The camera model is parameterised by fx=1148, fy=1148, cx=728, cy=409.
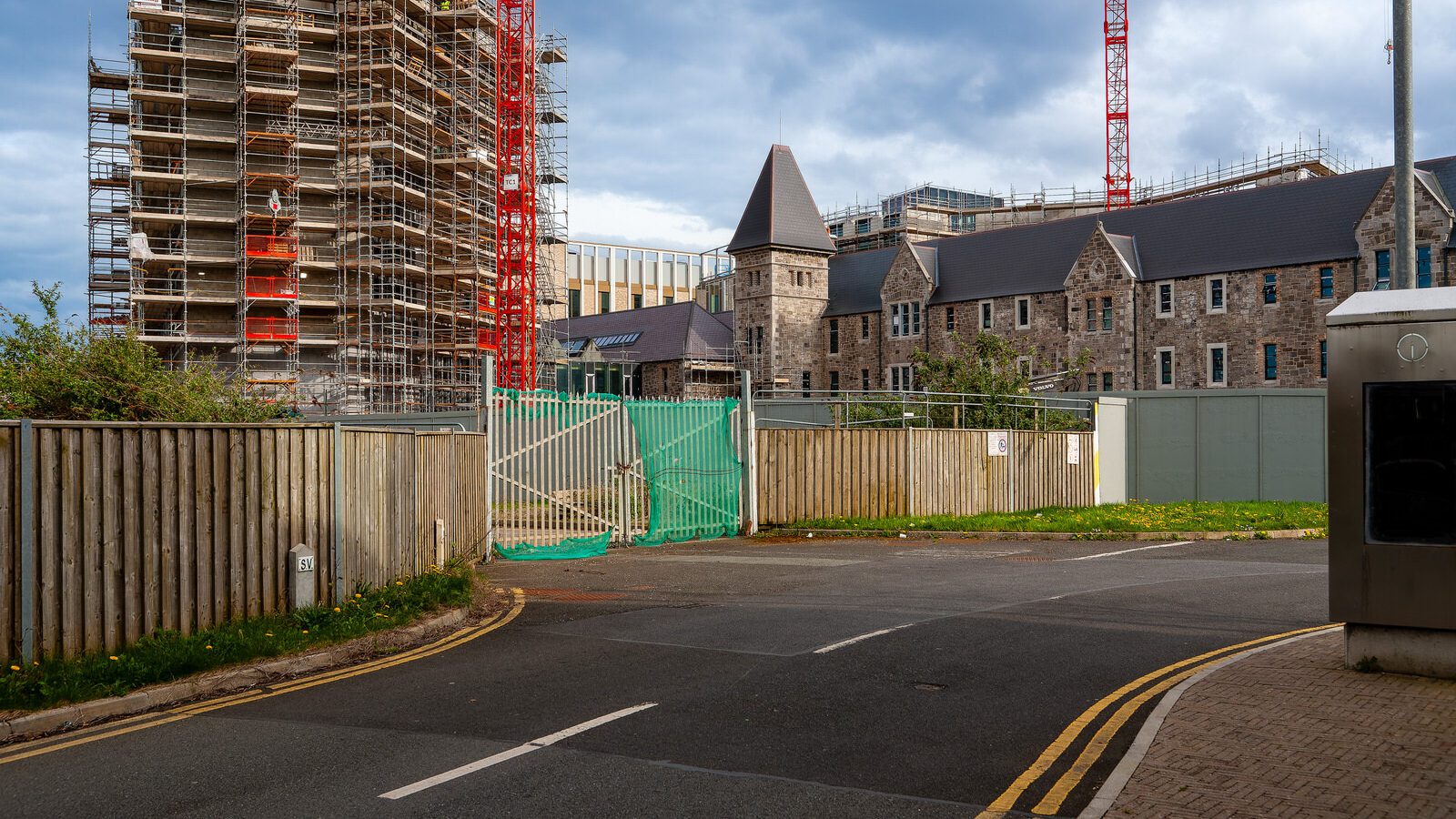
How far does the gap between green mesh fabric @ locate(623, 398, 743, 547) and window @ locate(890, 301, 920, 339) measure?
48396 mm

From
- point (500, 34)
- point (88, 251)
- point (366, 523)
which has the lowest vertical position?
point (366, 523)

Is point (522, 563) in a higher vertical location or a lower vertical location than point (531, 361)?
lower

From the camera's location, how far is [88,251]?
5072cm

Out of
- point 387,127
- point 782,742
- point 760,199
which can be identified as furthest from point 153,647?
point 760,199

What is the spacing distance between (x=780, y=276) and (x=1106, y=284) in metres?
20.8

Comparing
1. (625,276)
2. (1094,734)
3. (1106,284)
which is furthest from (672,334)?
(1094,734)

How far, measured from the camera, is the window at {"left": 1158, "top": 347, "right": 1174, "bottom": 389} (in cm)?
5725

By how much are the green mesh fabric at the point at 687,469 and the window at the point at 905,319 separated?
159 ft

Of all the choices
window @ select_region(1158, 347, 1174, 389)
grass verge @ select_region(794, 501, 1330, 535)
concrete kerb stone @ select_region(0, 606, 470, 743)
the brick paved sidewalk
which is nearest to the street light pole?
the brick paved sidewalk

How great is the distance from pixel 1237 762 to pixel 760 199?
2708 inches

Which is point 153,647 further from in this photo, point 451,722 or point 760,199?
point 760,199

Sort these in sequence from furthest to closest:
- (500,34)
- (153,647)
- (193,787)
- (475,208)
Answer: (500,34) < (475,208) < (153,647) < (193,787)

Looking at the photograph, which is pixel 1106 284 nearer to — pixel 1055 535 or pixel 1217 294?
pixel 1217 294

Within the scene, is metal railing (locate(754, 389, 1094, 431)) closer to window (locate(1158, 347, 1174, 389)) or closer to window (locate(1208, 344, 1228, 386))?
window (locate(1208, 344, 1228, 386))
